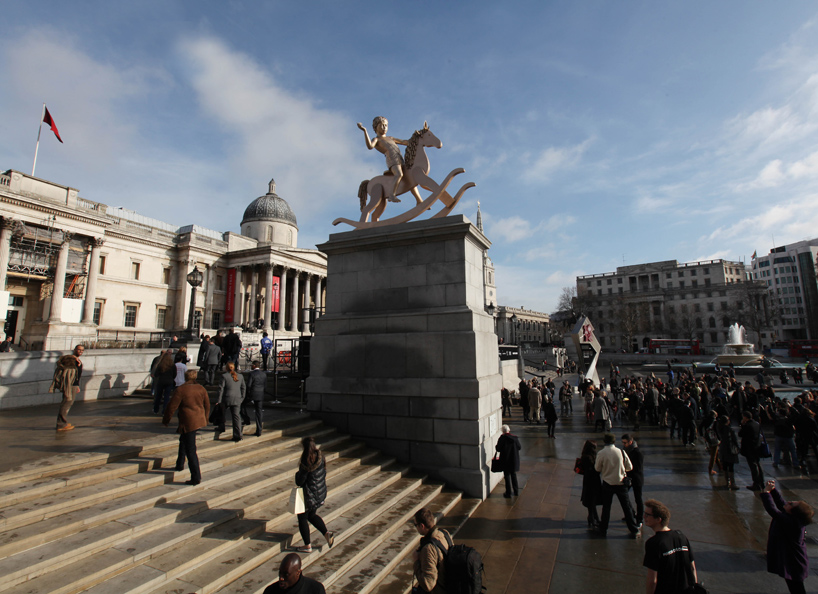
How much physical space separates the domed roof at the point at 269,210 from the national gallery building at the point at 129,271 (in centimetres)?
16

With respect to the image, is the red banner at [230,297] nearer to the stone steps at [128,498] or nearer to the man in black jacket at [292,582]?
the stone steps at [128,498]

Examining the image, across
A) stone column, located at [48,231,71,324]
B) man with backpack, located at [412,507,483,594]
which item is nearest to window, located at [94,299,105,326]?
stone column, located at [48,231,71,324]

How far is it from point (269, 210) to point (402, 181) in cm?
5273

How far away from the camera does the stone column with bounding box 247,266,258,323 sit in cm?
4919

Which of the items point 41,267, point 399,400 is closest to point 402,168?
point 399,400

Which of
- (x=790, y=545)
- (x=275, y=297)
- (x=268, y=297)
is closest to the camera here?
(x=790, y=545)

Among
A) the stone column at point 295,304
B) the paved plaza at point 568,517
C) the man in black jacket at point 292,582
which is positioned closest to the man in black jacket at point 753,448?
the paved plaza at point 568,517

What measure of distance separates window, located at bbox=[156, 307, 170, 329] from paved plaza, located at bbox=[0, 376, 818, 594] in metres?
39.0

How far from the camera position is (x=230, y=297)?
50.2 metres

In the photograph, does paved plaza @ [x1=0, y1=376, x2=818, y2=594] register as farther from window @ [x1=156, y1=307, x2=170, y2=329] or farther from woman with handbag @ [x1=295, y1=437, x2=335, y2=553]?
window @ [x1=156, y1=307, x2=170, y2=329]

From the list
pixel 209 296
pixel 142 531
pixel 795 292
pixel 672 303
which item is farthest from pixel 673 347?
pixel 142 531

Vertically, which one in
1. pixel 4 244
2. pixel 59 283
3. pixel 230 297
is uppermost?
pixel 4 244

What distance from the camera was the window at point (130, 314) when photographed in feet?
141

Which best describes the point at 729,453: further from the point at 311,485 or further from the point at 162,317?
the point at 162,317
